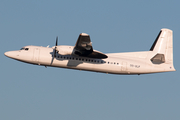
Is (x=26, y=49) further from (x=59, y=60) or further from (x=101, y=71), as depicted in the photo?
(x=101, y=71)

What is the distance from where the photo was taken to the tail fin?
32.8 metres

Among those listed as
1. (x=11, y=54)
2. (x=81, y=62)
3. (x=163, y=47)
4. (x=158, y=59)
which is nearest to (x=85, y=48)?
(x=81, y=62)

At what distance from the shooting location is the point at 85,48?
29.1 metres

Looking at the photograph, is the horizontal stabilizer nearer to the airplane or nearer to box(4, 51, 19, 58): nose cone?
the airplane

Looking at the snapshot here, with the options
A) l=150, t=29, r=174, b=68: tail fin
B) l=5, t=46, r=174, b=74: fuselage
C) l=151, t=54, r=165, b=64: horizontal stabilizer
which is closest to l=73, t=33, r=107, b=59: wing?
l=5, t=46, r=174, b=74: fuselage

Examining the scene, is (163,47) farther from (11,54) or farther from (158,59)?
(11,54)

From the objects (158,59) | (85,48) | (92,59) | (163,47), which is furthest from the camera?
(163,47)

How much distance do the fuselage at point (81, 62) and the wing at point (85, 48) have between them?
2.10 feet

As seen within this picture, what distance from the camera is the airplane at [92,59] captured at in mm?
30203

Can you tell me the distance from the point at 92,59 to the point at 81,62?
3.54ft

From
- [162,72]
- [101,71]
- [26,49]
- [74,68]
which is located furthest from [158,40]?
[26,49]

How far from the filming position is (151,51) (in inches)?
1328

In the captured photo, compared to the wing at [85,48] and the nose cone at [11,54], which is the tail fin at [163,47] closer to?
the wing at [85,48]

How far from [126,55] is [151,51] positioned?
2.75 m
